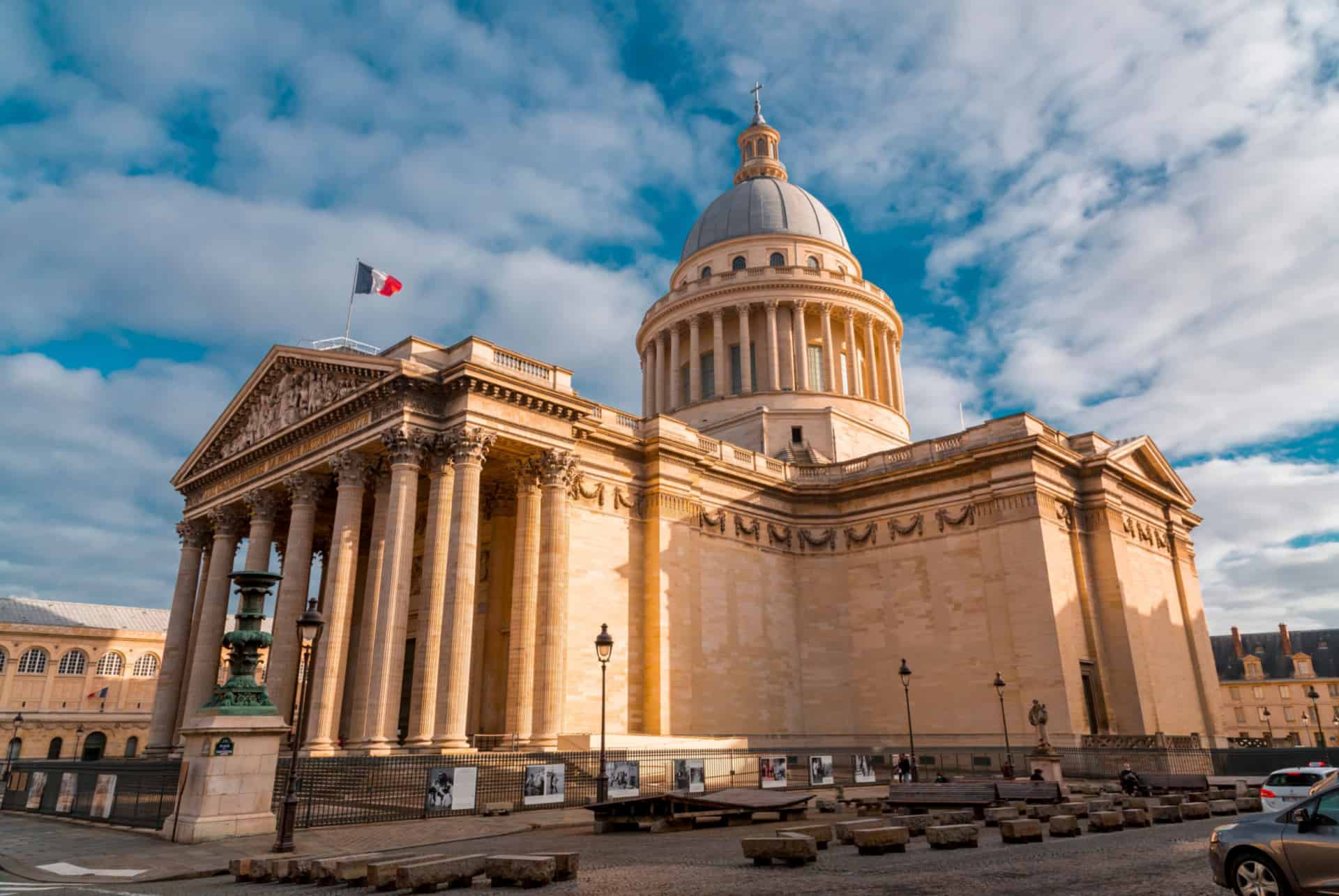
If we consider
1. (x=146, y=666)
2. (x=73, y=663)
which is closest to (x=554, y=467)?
(x=73, y=663)

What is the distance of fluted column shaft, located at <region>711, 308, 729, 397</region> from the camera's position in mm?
51531

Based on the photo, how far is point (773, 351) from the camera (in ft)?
167

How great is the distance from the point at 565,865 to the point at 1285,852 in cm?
774

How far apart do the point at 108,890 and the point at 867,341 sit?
47.5 meters

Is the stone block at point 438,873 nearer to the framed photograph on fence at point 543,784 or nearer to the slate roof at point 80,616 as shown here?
the framed photograph on fence at point 543,784

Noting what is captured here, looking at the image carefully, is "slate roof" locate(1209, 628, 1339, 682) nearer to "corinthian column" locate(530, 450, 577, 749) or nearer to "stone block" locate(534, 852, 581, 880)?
"corinthian column" locate(530, 450, 577, 749)

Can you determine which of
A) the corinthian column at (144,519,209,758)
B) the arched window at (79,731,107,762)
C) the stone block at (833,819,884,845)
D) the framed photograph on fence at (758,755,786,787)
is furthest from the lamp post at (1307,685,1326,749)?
the arched window at (79,731,107,762)

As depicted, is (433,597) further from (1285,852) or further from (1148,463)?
(1148,463)

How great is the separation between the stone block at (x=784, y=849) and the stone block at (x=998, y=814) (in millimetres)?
5391

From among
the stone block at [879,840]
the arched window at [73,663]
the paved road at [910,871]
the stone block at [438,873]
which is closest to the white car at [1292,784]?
the paved road at [910,871]

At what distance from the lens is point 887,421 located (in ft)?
173

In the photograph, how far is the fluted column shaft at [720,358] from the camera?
51.5 m

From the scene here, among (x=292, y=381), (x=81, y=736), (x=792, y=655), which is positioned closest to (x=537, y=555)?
(x=292, y=381)

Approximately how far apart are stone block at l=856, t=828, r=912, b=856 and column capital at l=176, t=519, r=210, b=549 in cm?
3562
